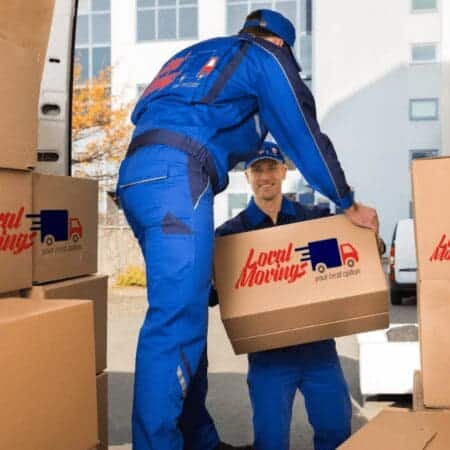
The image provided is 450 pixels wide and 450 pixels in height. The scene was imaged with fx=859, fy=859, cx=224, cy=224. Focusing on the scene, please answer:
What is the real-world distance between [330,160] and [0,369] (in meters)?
1.24

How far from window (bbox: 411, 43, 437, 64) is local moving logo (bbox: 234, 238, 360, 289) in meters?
24.9

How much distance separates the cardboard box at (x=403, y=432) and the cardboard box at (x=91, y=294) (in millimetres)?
1066

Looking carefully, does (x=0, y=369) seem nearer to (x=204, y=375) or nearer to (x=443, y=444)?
(x=443, y=444)

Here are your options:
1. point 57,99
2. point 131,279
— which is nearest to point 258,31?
point 57,99

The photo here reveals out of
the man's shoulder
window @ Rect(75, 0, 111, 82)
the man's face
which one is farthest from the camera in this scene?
window @ Rect(75, 0, 111, 82)

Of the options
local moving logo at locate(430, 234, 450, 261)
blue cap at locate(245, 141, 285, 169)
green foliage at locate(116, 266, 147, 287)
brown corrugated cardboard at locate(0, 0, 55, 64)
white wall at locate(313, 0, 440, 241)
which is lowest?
green foliage at locate(116, 266, 147, 287)

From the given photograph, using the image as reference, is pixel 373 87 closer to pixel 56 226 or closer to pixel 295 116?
pixel 295 116

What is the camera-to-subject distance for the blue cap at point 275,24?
110 inches

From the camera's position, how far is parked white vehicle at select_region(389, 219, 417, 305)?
35.2 feet

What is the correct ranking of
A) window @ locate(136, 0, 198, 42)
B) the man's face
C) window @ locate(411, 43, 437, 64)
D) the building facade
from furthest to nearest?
1. window @ locate(411, 43, 437, 64)
2. window @ locate(136, 0, 198, 42)
3. the building facade
4. the man's face

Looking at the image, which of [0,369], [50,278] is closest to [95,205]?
[50,278]

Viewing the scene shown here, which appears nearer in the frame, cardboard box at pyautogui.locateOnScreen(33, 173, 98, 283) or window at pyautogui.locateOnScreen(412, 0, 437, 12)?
cardboard box at pyautogui.locateOnScreen(33, 173, 98, 283)

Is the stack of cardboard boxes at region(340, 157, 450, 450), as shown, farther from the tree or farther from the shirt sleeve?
the tree

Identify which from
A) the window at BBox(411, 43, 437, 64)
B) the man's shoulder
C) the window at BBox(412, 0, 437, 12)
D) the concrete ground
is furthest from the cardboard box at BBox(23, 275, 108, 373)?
the window at BBox(412, 0, 437, 12)
